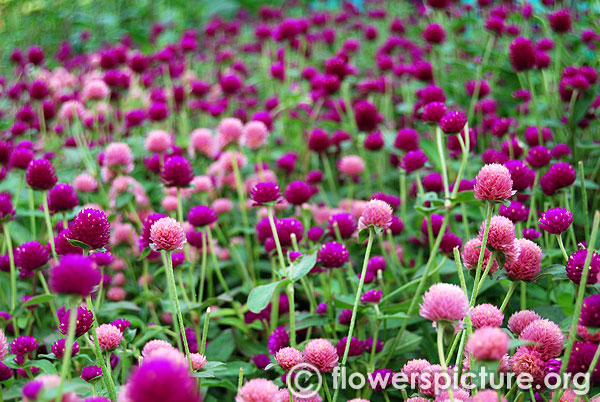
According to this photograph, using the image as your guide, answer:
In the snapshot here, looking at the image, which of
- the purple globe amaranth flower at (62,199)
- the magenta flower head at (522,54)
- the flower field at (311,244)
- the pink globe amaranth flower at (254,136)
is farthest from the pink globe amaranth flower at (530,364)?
the pink globe amaranth flower at (254,136)

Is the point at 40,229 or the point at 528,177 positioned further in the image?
the point at 40,229

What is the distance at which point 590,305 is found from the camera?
829 millimetres

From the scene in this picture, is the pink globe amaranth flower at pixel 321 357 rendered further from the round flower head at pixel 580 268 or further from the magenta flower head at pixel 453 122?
the magenta flower head at pixel 453 122

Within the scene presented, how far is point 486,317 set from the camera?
93 cm

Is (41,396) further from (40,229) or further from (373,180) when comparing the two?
(373,180)

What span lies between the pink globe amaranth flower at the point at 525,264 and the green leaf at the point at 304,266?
39 cm

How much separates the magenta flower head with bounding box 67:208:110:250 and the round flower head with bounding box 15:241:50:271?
1.24 feet

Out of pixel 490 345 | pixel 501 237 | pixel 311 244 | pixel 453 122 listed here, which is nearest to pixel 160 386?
pixel 490 345

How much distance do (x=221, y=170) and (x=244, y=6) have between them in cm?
437

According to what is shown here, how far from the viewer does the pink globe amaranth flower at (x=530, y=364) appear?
0.91 metres

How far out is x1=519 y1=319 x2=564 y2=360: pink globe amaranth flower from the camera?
35.8 inches

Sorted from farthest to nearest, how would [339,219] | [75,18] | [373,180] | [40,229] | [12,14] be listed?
[75,18], [12,14], [373,180], [40,229], [339,219]

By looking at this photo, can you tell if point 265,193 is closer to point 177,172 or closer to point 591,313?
point 177,172

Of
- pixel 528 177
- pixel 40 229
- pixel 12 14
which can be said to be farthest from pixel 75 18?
pixel 528 177
